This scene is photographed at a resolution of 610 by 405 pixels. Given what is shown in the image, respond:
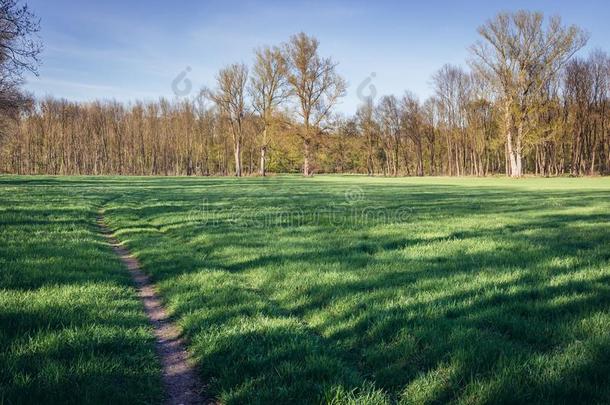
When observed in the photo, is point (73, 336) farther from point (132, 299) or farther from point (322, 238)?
point (322, 238)

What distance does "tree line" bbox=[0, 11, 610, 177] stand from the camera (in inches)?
1861

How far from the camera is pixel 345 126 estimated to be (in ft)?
188

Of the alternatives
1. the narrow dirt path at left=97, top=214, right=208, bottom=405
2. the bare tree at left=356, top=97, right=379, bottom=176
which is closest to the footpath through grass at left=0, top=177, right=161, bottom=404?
the narrow dirt path at left=97, top=214, right=208, bottom=405

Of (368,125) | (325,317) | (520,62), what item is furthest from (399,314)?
(368,125)

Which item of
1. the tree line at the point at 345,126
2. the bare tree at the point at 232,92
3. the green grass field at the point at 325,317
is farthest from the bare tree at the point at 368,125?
the green grass field at the point at 325,317

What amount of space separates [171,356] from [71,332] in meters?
1.12

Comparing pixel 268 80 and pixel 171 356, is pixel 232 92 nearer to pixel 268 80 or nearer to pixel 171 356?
pixel 268 80

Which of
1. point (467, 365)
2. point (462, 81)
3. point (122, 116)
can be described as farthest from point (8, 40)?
point (122, 116)

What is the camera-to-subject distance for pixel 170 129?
8919 centimetres

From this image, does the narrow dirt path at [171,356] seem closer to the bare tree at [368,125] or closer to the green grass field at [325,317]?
the green grass field at [325,317]

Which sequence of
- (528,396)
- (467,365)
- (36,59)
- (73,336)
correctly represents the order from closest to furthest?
(528,396) < (467,365) < (73,336) < (36,59)

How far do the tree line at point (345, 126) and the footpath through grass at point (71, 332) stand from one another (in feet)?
125

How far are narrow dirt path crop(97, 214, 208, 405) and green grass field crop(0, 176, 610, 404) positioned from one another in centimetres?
13

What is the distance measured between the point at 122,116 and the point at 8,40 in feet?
247
